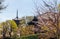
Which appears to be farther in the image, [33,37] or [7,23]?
[7,23]

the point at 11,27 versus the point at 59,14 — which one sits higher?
the point at 59,14

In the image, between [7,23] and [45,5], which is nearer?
[45,5]

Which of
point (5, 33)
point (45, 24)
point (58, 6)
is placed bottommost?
point (5, 33)

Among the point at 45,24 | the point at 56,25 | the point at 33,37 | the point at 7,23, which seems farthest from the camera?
the point at 7,23

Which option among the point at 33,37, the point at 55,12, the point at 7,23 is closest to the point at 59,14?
the point at 55,12

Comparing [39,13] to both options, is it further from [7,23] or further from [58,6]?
[7,23]

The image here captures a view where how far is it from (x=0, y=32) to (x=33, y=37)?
33.4ft

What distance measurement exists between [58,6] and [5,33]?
62.7 ft

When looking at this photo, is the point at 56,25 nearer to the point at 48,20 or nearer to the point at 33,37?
the point at 48,20

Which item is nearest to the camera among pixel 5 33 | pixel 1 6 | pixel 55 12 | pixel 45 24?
pixel 55 12

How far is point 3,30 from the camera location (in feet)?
124

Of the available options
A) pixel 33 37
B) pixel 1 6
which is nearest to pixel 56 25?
pixel 1 6

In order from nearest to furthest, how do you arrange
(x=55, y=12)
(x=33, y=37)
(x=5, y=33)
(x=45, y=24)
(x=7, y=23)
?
(x=55, y=12) → (x=45, y=24) → (x=33, y=37) → (x=5, y=33) → (x=7, y=23)

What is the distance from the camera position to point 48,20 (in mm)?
19453
